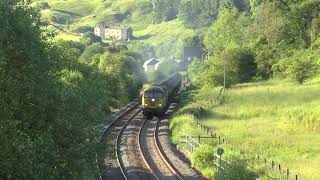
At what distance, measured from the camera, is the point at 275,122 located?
4128 cm

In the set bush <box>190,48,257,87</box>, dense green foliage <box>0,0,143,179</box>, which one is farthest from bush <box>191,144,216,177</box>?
bush <box>190,48,257,87</box>

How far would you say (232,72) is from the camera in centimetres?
7631

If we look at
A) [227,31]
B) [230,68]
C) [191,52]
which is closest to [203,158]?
[230,68]

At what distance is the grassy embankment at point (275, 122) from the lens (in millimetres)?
28906

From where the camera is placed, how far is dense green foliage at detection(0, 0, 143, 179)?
12.6m

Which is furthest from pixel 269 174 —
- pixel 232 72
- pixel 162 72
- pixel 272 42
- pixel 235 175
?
pixel 162 72

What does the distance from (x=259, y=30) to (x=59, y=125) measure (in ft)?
251

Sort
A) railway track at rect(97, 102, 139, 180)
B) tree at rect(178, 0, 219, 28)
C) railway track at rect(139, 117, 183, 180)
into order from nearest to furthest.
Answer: railway track at rect(97, 102, 139, 180) → railway track at rect(139, 117, 183, 180) → tree at rect(178, 0, 219, 28)

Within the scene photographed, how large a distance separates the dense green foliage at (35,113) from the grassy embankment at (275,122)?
12094 millimetres

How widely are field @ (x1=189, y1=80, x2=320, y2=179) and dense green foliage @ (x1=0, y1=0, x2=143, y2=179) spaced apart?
476 inches

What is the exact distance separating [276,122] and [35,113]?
29377 mm

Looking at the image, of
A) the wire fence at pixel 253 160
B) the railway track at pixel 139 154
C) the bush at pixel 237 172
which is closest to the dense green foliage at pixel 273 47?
the railway track at pixel 139 154

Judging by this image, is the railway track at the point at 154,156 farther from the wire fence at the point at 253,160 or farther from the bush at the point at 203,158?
the wire fence at the point at 253,160

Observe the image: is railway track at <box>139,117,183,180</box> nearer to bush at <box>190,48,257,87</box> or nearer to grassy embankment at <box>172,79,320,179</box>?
grassy embankment at <box>172,79,320,179</box>
